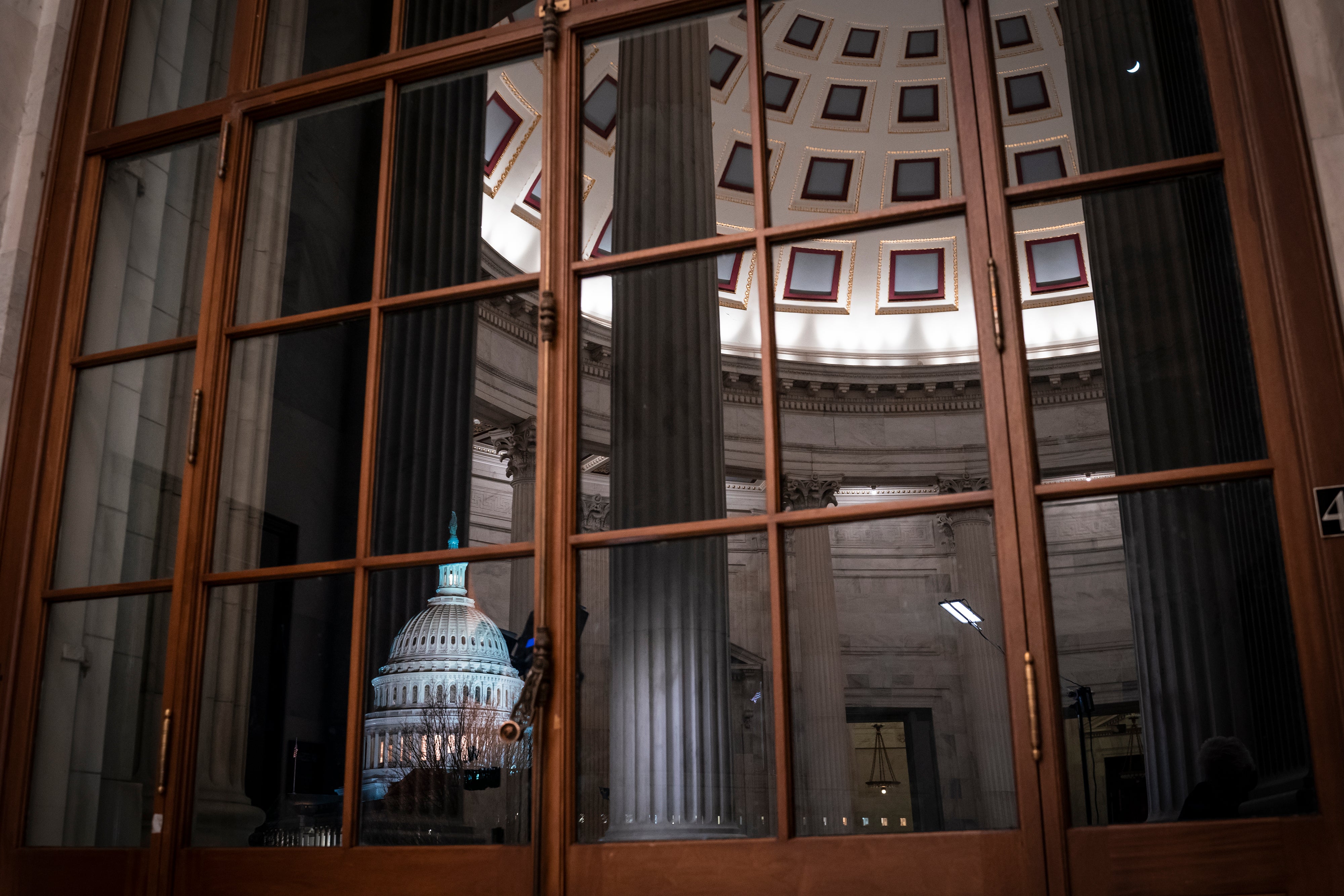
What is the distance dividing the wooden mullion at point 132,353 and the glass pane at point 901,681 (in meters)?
1.89

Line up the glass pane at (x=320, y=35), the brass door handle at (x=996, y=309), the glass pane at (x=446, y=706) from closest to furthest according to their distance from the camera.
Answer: the brass door handle at (x=996, y=309)
the glass pane at (x=446, y=706)
the glass pane at (x=320, y=35)

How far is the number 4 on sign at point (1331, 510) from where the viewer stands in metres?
2.22

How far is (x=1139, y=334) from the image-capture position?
2504 millimetres

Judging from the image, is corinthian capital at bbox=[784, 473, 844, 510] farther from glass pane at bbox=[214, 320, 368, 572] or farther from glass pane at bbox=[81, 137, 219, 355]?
glass pane at bbox=[81, 137, 219, 355]

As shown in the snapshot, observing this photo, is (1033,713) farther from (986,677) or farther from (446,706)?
(446,706)

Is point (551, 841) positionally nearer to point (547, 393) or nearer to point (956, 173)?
point (547, 393)

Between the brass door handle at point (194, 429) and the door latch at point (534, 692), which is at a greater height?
the brass door handle at point (194, 429)

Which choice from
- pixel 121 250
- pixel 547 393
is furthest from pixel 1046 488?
pixel 121 250

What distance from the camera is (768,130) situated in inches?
119

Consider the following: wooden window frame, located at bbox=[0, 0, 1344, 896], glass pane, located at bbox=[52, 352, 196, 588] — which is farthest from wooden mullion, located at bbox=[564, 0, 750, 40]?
glass pane, located at bbox=[52, 352, 196, 588]

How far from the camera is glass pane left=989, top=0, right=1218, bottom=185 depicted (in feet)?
8.66

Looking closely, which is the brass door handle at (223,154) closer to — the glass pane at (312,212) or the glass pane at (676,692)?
the glass pane at (312,212)

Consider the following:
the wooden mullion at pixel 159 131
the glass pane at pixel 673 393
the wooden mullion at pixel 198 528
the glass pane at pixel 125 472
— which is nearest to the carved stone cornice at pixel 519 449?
the glass pane at pixel 673 393

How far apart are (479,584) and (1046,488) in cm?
131
